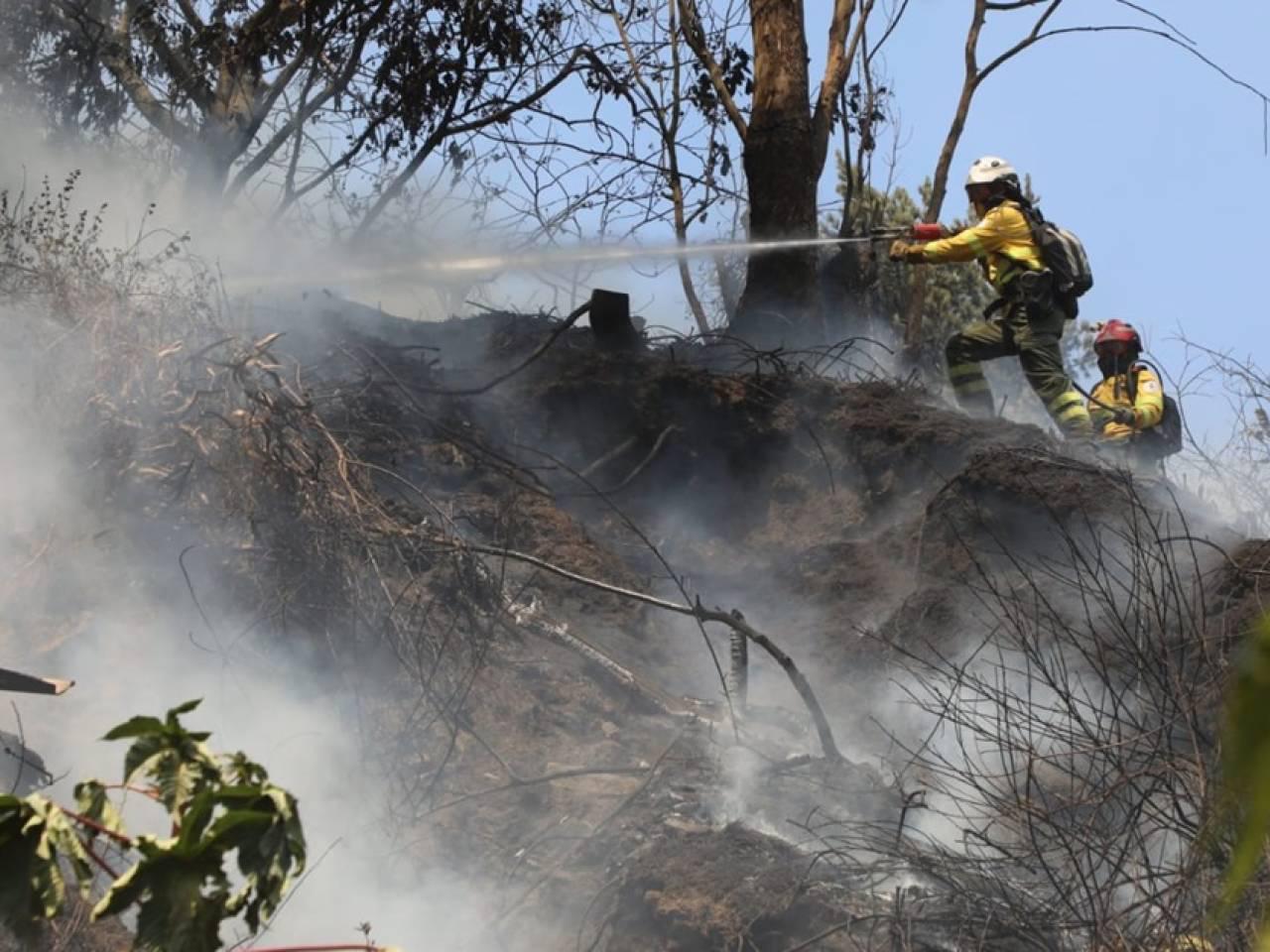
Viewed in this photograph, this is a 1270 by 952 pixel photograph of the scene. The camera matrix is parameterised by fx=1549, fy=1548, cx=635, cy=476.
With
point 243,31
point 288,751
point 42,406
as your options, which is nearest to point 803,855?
point 288,751

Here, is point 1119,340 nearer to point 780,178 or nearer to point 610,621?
point 780,178

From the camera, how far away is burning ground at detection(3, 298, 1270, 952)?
5234 mm

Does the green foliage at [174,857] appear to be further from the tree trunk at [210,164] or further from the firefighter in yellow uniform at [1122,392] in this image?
the tree trunk at [210,164]

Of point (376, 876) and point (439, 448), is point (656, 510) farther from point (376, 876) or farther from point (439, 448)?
point (376, 876)

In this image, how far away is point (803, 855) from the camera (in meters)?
5.43

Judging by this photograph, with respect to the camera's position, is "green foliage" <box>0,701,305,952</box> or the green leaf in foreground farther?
"green foliage" <box>0,701,305,952</box>

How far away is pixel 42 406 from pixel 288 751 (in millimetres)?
2231

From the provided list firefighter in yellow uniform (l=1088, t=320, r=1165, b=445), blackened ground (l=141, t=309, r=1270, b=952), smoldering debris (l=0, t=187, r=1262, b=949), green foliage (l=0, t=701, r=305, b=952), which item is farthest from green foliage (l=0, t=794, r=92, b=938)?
firefighter in yellow uniform (l=1088, t=320, r=1165, b=445)

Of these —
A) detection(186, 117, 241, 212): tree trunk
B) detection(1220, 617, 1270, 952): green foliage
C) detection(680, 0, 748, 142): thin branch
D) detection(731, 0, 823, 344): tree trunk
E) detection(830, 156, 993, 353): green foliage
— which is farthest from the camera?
detection(830, 156, 993, 353): green foliage

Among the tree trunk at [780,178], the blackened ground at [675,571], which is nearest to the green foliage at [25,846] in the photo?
the blackened ground at [675,571]

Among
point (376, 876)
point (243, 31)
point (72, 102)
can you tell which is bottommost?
point (376, 876)

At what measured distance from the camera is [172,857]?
1692 millimetres

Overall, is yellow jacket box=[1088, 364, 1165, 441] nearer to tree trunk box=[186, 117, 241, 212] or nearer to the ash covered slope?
the ash covered slope

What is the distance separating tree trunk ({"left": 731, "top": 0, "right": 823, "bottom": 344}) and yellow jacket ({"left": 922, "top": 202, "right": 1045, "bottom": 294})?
1934mm
